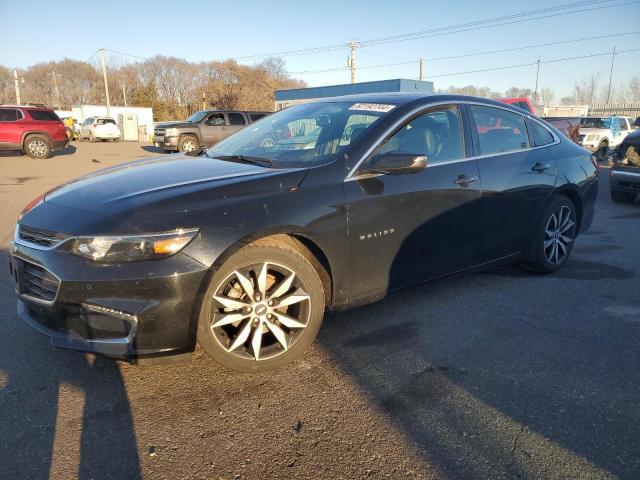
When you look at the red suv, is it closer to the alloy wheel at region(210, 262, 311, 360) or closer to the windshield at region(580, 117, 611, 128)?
the alloy wheel at region(210, 262, 311, 360)

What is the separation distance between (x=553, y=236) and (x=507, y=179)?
3.46ft

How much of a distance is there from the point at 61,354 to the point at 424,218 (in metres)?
2.59

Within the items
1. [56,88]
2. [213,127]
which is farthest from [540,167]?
[56,88]

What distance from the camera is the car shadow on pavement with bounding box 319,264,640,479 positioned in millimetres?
2203

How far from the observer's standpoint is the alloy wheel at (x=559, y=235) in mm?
4586

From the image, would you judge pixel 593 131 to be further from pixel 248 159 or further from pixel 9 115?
pixel 9 115

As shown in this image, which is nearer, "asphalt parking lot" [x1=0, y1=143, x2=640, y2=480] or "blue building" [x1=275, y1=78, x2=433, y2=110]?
"asphalt parking lot" [x1=0, y1=143, x2=640, y2=480]

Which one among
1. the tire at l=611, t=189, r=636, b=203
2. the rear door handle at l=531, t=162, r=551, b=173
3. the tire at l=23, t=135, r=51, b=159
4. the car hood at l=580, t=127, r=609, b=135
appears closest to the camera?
the rear door handle at l=531, t=162, r=551, b=173

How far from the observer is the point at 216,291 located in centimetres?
265

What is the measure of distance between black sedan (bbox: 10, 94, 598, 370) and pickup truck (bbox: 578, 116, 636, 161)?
58.4ft

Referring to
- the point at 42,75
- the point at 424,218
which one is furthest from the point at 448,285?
the point at 42,75

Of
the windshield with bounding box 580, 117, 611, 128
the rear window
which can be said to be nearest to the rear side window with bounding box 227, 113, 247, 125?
the rear window

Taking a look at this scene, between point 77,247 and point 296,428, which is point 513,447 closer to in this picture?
point 296,428

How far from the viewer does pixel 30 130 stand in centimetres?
1761
